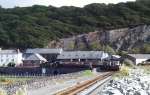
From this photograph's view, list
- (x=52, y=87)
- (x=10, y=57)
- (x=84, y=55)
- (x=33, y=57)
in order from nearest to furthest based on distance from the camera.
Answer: (x=52, y=87) < (x=84, y=55) < (x=33, y=57) < (x=10, y=57)

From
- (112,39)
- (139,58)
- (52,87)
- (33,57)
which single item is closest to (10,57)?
(33,57)

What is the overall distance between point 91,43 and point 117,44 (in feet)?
31.6

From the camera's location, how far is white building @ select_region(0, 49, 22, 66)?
142500 millimetres

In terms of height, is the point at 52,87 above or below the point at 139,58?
above

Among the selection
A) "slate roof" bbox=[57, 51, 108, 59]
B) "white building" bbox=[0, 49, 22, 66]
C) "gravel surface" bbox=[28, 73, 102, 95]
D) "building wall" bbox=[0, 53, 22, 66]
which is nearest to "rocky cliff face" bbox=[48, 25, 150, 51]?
"white building" bbox=[0, 49, 22, 66]

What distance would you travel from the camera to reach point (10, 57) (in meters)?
144

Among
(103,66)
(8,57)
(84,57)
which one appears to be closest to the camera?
(103,66)

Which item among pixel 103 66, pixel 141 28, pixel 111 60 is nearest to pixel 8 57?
pixel 111 60

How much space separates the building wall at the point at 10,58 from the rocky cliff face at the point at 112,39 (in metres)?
36.1

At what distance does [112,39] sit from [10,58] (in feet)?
172

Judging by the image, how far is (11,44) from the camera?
189875 millimetres

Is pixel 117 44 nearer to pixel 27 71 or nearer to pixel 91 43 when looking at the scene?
pixel 91 43

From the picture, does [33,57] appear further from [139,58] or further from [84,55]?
[139,58]

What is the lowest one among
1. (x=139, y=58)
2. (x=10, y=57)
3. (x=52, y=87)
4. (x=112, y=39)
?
(x=10, y=57)
